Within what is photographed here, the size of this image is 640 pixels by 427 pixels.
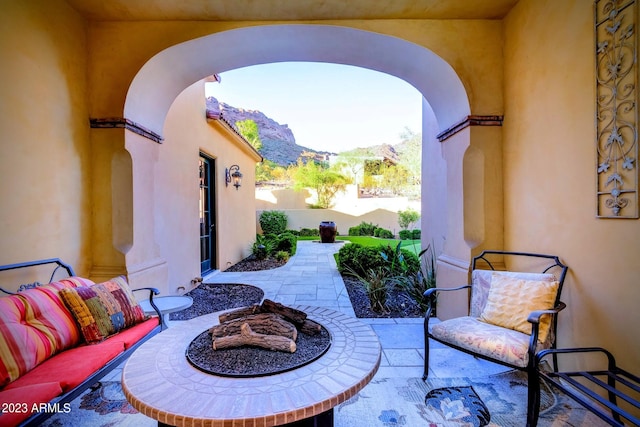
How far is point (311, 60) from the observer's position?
142 inches

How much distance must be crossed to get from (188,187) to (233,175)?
2.22m

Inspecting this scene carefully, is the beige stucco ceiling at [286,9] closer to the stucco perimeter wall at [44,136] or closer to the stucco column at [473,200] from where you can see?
the stucco perimeter wall at [44,136]

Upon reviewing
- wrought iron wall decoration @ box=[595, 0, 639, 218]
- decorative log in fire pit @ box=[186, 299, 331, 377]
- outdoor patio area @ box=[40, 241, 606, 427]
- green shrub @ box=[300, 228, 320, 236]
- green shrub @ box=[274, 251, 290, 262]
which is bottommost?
outdoor patio area @ box=[40, 241, 606, 427]

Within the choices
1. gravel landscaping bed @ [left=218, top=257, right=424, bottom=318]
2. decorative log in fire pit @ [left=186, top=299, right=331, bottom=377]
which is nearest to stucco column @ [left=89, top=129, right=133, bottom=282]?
decorative log in fire pit @ [left=186, top=299, right=331, bottom=377]

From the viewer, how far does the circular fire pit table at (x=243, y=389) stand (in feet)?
3.52

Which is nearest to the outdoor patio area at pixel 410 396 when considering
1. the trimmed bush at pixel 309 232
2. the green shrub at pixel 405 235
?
the green shrub at pixel 405 235

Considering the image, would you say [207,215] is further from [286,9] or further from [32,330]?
[32,330]

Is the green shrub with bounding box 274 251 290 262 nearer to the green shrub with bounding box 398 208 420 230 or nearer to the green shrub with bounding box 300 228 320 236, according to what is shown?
the green shrub with bounding box 300 228 320 236

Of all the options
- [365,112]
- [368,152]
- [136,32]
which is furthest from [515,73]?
[365,112]

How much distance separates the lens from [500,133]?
9.70 ft

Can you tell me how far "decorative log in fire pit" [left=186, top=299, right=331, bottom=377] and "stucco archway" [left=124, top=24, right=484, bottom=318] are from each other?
1.90 metres

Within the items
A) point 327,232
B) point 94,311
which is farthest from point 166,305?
point 327,232

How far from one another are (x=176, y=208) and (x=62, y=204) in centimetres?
170

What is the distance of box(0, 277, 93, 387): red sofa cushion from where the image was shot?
1.51 meters
